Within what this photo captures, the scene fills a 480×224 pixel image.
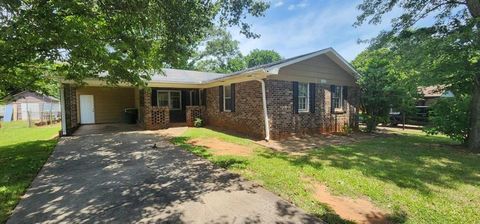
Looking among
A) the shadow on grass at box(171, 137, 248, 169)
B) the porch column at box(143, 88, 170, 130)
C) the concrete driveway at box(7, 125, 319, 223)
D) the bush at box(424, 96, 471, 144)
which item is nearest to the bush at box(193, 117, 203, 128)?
the porch column at box(143, 88, 170, 130)

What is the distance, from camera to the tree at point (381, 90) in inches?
503

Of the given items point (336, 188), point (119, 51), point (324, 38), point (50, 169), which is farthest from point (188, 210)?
point (324, 38)

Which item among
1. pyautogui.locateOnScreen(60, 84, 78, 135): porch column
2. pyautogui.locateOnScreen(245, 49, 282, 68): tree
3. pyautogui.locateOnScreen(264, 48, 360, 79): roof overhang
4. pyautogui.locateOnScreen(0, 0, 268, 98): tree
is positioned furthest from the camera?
pyautogui.locateOnScreen(245, 49, 282, 68): tree

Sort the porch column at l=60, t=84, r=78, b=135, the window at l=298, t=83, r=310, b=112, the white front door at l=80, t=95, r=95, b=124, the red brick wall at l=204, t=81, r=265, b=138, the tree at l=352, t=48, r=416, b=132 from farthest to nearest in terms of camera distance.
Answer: the white front door at l=80, t=95, r=95, b=124 < the tree at l=352, t=48, r=416, b=132 < the porch column at l=60, t=84, r=78, b=135 < the window at l=298, t=83, r=310, b=112 < the red brick wall at l=204, t=81, r=265, b=138

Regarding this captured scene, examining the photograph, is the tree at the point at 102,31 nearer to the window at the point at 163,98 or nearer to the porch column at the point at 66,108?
the porch column at the point at 66,108

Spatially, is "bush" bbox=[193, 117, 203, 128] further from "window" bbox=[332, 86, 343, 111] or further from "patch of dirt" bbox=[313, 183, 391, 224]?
"patch of dirt" bbox=[313, 183, 391, 224]

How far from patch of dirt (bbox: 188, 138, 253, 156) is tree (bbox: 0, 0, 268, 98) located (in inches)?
123

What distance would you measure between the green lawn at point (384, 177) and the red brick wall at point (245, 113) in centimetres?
222

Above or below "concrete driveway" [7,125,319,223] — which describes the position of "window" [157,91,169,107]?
above

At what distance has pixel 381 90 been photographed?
1314 cm

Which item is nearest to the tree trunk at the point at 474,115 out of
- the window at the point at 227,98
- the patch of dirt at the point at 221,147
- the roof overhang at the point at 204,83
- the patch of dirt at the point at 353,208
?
the roof overhang at the point at 204,83

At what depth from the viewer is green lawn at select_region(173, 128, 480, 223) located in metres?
4.00

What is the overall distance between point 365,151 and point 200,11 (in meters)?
6.70

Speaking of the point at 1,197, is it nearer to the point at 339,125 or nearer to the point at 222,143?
the point at 222,143
